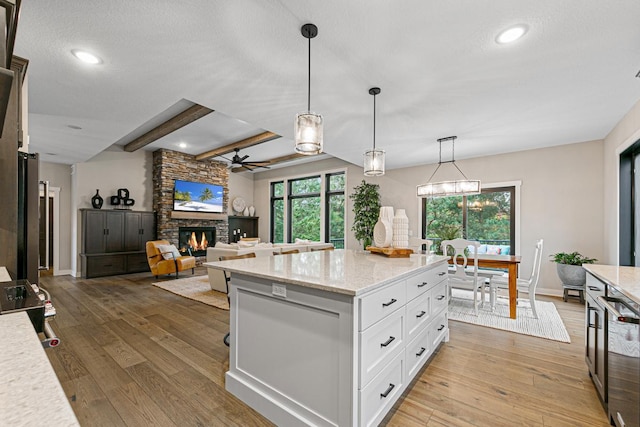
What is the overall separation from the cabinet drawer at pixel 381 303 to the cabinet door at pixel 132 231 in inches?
266

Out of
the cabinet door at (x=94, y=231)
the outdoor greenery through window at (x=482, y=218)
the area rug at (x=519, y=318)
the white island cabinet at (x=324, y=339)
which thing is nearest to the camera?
the white island cabinet at (x=324, y=339)

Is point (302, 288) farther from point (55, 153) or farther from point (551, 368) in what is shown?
point (55, 153)

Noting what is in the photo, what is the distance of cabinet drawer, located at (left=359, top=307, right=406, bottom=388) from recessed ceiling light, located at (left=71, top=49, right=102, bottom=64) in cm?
297

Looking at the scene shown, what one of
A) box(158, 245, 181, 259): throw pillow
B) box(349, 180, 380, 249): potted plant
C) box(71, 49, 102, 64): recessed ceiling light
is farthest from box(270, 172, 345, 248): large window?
box(71, 49, 102, 64): recessed ceiling light

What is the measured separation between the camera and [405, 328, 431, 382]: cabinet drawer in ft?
6.58

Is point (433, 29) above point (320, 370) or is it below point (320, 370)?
above

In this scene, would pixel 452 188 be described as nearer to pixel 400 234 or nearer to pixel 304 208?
pixel 400 234

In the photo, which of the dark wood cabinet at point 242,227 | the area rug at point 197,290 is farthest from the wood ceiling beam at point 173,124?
the dark wood cabinet at point 242,227

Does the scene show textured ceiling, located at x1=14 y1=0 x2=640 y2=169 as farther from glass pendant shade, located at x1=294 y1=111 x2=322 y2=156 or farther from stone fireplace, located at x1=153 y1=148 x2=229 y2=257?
stone fireplace, located at x1=153 y1=148 x2=229 y2=257

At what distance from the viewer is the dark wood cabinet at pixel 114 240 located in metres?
6.02

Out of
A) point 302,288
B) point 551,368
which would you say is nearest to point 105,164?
point 302,288

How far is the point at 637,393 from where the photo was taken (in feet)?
4.25

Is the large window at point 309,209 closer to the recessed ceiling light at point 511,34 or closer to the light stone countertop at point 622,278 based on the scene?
the recessed ceiling light at point 511,34

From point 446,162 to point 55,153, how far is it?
754cm
